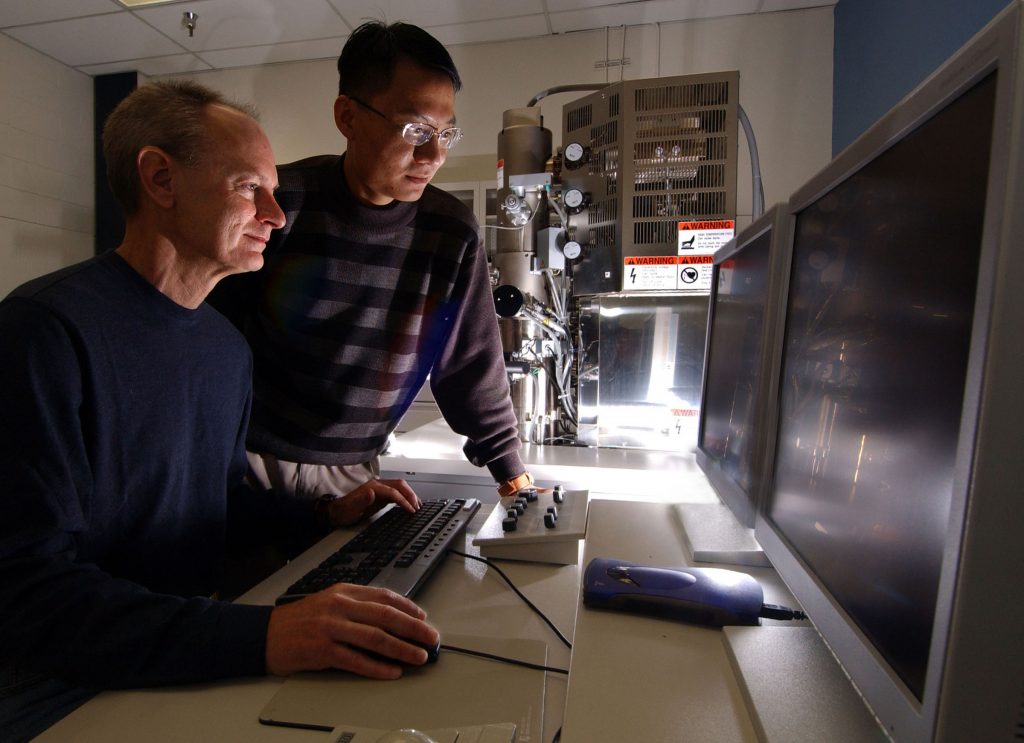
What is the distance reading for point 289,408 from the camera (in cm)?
127

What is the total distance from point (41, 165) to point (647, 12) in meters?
3.52

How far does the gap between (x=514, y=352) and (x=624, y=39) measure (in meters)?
2.15

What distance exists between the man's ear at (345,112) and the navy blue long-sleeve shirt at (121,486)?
0.53m

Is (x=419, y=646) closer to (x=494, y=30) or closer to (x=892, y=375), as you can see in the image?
(x=892, y=375)

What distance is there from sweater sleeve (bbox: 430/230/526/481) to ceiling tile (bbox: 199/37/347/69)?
8.29ft

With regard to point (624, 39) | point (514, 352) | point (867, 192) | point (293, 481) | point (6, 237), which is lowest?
point (293, 481)

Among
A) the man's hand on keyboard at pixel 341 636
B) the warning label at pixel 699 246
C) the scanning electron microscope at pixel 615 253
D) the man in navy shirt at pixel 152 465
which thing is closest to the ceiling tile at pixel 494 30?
the scanning electron microscope at pixel 615 253

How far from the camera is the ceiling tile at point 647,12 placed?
2.76m

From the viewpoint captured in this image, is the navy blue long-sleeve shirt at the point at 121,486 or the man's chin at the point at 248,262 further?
the man's chin at the point at 248,262

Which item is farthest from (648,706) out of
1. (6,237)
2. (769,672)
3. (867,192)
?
(6,237)

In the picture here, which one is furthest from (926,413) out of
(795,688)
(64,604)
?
(64,604)

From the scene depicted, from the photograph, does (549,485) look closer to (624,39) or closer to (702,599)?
(702,599)

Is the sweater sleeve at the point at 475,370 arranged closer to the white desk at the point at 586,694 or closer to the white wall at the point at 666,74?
the white desk at the point at 586,694

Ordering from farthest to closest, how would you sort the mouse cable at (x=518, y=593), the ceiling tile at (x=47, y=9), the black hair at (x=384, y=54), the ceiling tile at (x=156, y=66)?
the ceiling tile at (x=156, y=66)
the ceiling tile at (x=47, y=9)
the black hair at (x=384, y=54)
the mouse cable at (x=518, y=593)
